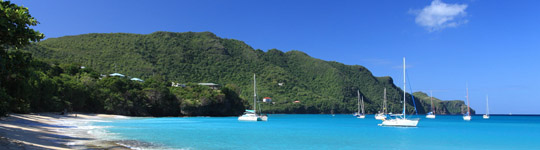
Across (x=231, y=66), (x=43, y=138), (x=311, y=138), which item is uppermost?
(x=231, y=66)

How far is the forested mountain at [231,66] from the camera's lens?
111 meters

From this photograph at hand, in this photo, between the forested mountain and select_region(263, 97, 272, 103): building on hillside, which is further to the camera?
select_region(263, 97, 272, 103): building on hillside

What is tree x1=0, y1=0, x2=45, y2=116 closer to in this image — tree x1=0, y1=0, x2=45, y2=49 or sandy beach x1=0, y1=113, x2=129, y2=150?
tree x1=0, y1=0, x2=45, y2=49

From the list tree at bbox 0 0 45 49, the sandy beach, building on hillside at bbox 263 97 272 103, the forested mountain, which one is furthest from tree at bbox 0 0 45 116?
building on hillside at bbox 263 97 272 103

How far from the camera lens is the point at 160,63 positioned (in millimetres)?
126125

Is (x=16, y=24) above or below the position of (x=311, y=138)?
above

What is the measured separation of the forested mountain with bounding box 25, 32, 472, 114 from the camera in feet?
364

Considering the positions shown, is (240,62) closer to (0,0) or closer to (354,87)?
(354,87)

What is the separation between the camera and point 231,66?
143500 millimetres

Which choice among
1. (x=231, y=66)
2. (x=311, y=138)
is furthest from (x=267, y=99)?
(x=311, y=138)

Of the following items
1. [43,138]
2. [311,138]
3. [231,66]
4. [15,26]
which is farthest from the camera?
[231,66]

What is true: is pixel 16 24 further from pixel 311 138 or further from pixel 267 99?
pixel 267 99

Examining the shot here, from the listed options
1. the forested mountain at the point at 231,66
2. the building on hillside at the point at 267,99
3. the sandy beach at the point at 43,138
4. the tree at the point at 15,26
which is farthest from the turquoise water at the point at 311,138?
the building on hillside at the point at 267,99

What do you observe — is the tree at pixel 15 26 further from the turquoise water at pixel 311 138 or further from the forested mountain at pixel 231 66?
the forested mountain at pixel 231 66
